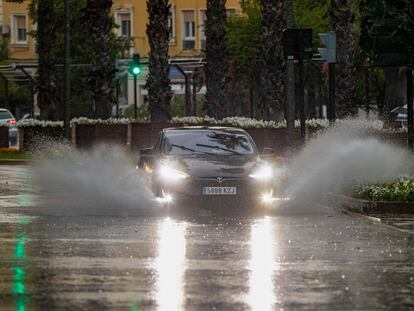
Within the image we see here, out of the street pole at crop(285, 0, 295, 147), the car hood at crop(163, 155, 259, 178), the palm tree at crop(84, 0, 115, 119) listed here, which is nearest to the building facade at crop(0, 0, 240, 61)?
the palm tree at crop(84, 0, 115, 119)

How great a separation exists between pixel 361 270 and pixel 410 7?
12.9 m

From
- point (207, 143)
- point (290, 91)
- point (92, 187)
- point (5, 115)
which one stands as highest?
point (290, 91)

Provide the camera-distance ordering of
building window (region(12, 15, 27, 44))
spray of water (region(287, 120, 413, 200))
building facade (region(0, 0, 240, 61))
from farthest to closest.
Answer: building window (region(12, 15, 27, 44)) → building facade (region(0, 0, 240, 61)) → spray of water (region(287, 120, 413, 200))

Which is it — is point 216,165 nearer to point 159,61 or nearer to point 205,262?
point 205,262

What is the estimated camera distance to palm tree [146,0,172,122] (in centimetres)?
5065

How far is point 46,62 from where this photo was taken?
5406cm

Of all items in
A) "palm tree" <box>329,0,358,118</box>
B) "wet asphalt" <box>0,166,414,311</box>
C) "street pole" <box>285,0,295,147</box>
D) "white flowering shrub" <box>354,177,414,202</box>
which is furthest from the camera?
Result: "palm tree" <box>329,0,358,118</box>

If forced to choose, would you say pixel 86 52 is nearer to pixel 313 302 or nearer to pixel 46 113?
pixel 46 113

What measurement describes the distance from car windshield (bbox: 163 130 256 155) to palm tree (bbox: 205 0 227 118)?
1035 inches

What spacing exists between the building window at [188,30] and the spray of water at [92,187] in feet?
166

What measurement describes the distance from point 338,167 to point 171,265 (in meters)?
14.7

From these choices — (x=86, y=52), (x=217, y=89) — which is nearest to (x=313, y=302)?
(x=217, y=89)

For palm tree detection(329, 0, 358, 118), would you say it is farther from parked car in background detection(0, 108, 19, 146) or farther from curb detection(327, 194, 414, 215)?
curb detection(327, 194, 414, 215)

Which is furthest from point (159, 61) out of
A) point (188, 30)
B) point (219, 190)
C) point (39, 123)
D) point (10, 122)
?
point (188, 30)
